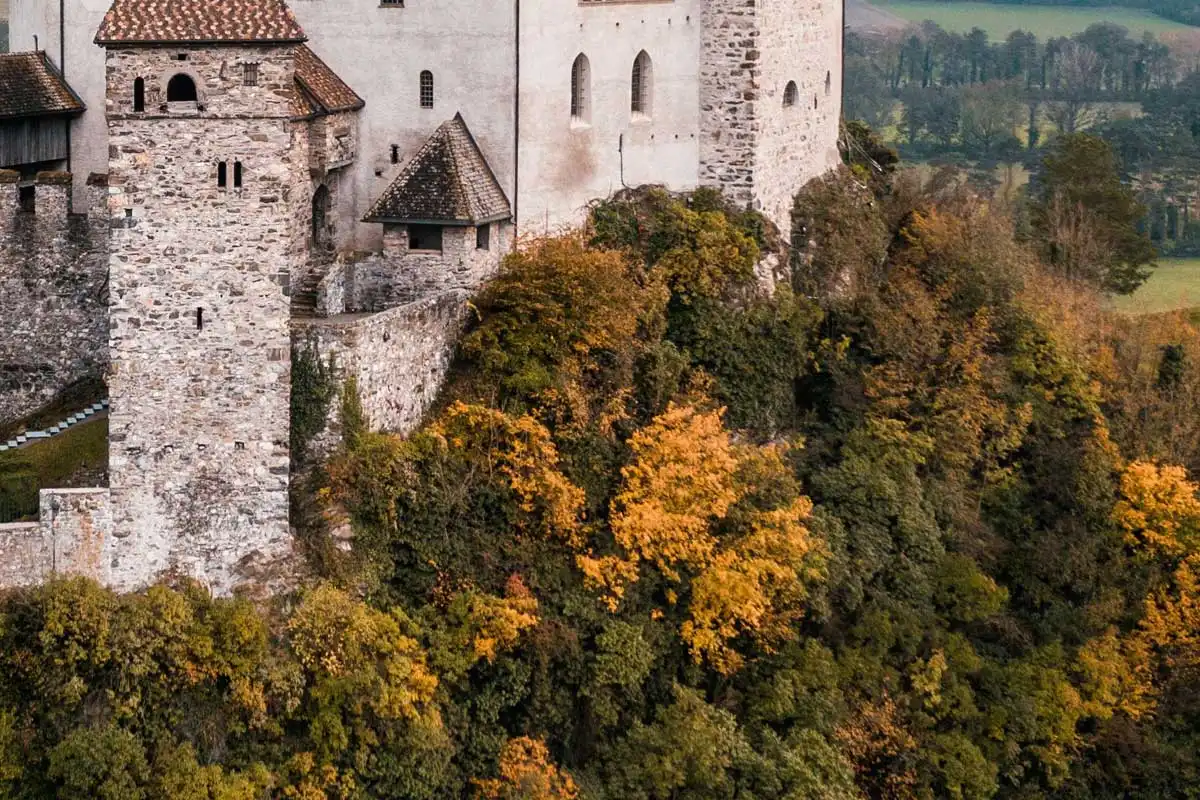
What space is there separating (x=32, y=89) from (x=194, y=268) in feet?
39.8

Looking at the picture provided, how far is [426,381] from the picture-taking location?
4791cm

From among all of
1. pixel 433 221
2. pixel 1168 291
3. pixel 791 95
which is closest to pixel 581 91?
pixel 433 221

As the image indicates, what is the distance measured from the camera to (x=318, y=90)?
49531 mm

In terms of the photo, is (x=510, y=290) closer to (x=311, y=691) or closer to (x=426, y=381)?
(x=426, y=381)

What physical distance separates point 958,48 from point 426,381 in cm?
11560

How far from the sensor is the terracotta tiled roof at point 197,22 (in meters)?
41.5

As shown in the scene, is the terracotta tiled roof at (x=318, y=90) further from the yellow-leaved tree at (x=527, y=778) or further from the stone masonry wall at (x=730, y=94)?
the yellow-leaved tree at (x=527, y=778)

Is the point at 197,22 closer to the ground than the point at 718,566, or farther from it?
farther from it

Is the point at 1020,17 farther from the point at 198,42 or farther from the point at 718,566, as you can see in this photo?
the point at 198,42

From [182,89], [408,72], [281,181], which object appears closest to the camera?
[281,181]

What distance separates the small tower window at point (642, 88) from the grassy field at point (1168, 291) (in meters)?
24.2

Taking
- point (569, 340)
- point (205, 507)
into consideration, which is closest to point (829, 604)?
point (569, 340)

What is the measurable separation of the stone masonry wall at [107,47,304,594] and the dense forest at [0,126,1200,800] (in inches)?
54.5

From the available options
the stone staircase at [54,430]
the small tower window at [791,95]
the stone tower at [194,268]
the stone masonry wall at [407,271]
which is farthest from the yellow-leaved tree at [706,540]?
the small tower window at [791,95]
